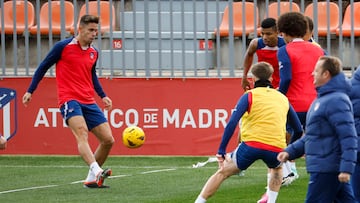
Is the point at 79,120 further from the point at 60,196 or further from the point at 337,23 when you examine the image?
the point at 337,23

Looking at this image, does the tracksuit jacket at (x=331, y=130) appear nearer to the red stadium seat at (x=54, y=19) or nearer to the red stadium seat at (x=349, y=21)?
the red stadium seat at (x=349, y=21)

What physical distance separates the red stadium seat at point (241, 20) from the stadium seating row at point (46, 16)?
1.70m

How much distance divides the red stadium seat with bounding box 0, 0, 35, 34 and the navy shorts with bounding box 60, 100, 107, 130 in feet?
13.8

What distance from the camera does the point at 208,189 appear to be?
10.4m

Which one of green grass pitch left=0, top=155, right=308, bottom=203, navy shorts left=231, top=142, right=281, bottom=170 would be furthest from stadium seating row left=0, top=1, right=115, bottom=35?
navy shorts left=231, top=142, right=281, bottom=170

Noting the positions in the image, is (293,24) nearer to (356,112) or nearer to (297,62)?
(297,62)

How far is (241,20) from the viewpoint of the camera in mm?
17141

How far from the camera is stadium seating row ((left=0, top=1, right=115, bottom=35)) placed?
677 inches

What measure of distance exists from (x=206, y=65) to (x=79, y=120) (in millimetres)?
4216

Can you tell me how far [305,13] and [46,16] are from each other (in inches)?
157

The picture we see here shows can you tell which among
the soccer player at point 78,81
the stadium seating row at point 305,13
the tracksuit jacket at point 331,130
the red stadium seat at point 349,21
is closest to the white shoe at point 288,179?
the soccer player at point 78,81

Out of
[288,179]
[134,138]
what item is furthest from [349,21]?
[288,179]

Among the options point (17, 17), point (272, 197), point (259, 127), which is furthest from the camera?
point (17, 17)

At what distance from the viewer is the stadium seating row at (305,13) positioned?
55.5ft
